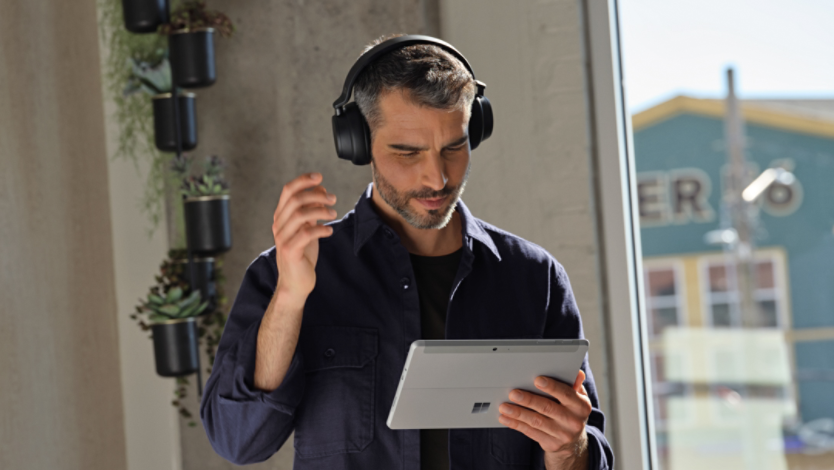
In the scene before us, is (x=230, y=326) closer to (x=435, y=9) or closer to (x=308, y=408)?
(x=308, y=408)

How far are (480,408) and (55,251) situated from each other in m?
1.40

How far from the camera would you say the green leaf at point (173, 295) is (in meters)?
2.04

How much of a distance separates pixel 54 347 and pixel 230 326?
953 mm

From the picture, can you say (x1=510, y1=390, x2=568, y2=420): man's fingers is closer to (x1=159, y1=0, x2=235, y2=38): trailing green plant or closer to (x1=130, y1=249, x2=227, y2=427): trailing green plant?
(x1=130, y1=249, x2=227, y2=427): trailing green plant

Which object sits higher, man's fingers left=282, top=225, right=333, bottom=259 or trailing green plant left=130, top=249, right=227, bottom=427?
man's fingers left=282, top=225, right=333, bottom=259

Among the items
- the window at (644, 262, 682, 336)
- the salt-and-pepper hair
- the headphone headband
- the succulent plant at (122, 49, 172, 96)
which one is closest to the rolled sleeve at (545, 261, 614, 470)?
the salt-and-pepper hair

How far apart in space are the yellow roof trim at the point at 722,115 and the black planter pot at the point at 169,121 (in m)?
1.31

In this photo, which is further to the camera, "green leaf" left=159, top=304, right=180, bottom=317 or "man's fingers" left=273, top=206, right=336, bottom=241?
"green leaf" left=159, top=304, right=180, bottom=317

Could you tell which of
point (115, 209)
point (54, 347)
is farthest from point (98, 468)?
point (115, 209)

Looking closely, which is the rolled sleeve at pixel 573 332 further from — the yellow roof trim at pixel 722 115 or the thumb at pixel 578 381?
the yellow roof trim at pixel 722 115

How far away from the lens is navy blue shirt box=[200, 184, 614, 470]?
118cm

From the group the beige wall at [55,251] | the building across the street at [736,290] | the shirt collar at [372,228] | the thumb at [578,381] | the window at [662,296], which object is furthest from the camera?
the window at [662,296]

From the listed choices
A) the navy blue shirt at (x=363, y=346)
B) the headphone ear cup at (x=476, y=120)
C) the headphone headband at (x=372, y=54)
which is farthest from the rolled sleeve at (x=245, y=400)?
the headphone ear cup at (x=476, y=120)

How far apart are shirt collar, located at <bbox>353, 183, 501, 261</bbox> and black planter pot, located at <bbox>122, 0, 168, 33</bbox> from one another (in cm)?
107
